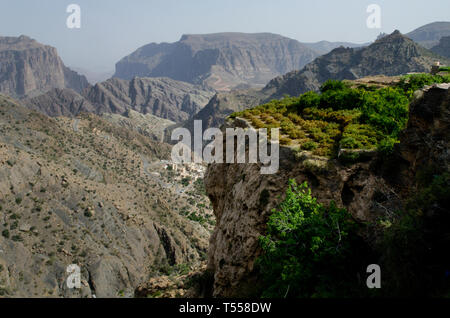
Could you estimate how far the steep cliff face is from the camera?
29.7ft

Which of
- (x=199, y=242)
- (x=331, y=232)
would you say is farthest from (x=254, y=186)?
Answer: (x=199, y=242)

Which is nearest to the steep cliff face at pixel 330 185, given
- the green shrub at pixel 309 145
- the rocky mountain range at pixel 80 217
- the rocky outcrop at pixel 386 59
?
the green shrub at pixel 309 145

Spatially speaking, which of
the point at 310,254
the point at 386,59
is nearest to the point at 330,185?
the point at 310,254

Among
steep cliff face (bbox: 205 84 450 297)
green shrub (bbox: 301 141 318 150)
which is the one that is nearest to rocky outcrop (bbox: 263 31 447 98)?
green shrub (bbox: 301 141 318 150)

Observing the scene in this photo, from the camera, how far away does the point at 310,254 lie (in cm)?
879

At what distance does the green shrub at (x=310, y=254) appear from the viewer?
833 centimetres

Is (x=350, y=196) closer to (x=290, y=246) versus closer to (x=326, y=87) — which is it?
(x=290, y=246)

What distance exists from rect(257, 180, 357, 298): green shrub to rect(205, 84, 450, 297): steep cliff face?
169 cm

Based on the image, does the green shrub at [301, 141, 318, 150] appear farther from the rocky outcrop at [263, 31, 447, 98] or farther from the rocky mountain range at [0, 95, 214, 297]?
the rocky outcrop at [263, 31, 447, 98]

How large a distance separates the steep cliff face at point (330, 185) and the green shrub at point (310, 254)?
1.69 metres

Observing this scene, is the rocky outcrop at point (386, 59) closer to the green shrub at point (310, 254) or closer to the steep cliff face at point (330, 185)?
the steep cliff face at point (330, 185)

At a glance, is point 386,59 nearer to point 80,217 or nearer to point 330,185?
point 80,217
